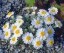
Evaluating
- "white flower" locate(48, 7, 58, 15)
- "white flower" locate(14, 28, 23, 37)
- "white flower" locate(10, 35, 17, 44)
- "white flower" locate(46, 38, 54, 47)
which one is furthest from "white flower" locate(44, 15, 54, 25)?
"white flower" locate(10, 35, 17, 44)

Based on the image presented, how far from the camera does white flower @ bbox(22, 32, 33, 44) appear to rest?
9.23 feet

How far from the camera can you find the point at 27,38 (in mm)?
2828

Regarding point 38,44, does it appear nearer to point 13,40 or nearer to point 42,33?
point 42,33

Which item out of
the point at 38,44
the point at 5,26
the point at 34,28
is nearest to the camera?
the point at 38,44

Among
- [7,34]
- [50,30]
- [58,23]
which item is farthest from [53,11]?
[7,34]

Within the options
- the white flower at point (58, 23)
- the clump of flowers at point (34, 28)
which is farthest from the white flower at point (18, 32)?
the white flower at point (58, 23)

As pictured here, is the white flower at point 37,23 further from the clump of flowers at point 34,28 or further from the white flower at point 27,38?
the white flower at point 27,38

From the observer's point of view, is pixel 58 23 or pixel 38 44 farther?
pixel 58 23

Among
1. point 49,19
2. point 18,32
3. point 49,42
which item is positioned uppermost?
point 49,19

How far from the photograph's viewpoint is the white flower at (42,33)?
2805mm

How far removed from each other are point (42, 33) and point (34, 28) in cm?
15

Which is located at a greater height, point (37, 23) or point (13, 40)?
point (37, 23)

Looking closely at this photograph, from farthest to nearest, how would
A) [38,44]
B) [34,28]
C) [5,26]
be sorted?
[5,26] < [34,28] < [38,44]

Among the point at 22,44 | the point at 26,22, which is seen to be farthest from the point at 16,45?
the point at 26,22
